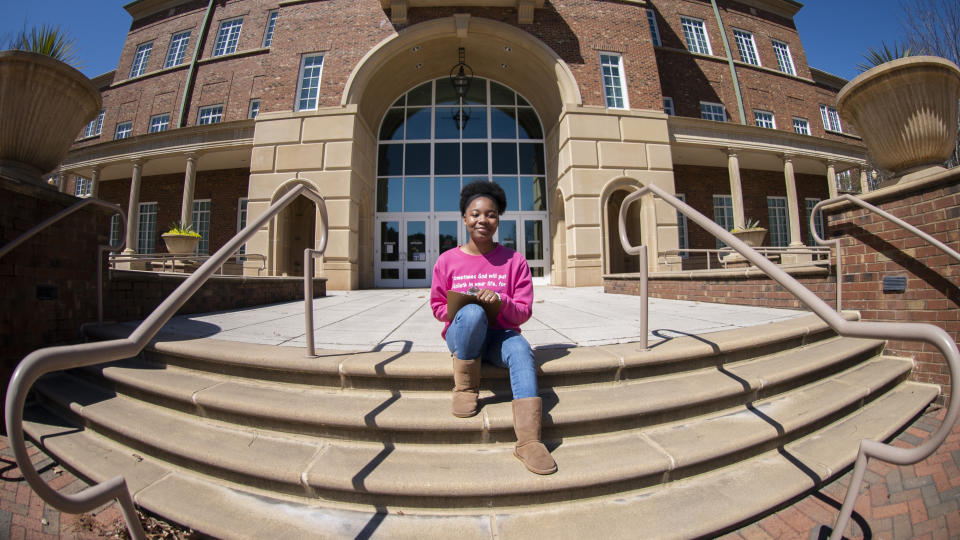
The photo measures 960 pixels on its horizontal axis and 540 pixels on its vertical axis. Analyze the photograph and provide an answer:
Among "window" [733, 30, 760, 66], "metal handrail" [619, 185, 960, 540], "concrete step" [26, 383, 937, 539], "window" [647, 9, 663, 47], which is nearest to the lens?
"metal handrail" [619, 185, 960, 540]

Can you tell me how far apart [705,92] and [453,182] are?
12054mm

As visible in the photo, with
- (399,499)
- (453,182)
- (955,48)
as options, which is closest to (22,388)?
(399,499)

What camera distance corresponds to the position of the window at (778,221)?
48.1 ft

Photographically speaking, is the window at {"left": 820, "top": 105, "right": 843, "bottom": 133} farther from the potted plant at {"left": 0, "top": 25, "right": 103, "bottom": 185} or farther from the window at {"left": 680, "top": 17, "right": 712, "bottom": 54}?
the potted plant at {"left": 0, "top": 25, "right": 103, "bottom": 185}

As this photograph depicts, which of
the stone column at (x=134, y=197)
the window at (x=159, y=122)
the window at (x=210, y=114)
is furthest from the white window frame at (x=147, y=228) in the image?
the window at (x=210, y=114)

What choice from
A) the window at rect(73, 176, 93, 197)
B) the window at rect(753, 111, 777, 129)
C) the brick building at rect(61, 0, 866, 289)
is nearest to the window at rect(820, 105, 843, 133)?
the brick building at rect(61, 0, 866, 289)

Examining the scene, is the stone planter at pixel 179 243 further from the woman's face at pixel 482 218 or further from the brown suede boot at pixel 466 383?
the brown suede boot at pixel 466 383

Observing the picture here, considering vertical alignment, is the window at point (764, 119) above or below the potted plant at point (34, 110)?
above

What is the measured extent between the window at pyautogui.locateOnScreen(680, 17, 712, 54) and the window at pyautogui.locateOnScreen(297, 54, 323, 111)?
15.7 m

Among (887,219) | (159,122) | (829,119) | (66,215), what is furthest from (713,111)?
(159,122)

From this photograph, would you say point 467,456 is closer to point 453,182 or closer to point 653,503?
point 653,503

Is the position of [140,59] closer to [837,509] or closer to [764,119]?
[837,509]

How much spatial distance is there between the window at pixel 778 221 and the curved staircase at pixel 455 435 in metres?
15.8

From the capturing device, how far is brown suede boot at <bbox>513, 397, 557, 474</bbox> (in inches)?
61.2
